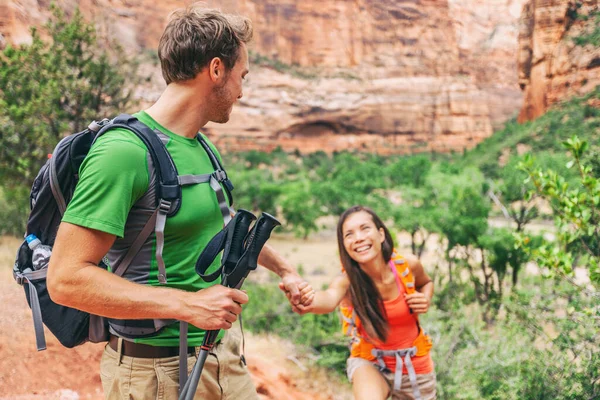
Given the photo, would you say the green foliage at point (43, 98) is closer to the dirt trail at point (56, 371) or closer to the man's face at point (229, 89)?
the dirt trail at point (56, 371)

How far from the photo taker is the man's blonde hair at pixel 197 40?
1512mm

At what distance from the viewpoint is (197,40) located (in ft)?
4.94

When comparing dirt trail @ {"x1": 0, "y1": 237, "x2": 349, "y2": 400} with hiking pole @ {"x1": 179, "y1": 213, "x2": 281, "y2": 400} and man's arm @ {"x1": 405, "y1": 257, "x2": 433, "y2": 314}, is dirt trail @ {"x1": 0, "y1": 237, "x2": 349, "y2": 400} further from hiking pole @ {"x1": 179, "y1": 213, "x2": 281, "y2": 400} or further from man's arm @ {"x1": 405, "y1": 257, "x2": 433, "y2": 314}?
hiking pole @ {"x1": 179, "y1": 213, "x2": 281, "y2": 400}

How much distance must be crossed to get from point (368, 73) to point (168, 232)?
59.9 metres

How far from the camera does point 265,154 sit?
153 feet

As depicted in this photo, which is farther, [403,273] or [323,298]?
[403,273]

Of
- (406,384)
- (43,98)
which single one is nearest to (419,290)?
(406,384)

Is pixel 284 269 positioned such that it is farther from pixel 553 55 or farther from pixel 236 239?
pixel 553 55

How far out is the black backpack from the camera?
1411 mm

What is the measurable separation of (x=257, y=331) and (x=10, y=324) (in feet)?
12.5

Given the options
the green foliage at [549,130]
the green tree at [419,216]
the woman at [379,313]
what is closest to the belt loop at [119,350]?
the woman at [379,313]

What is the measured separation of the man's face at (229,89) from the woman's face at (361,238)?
1256mm

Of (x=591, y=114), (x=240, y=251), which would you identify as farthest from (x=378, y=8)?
(x=240, y=251)

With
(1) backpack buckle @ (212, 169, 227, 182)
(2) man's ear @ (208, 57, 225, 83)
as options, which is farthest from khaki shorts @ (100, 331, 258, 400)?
(2) man's ear @ (208, 57, 225, 83)
